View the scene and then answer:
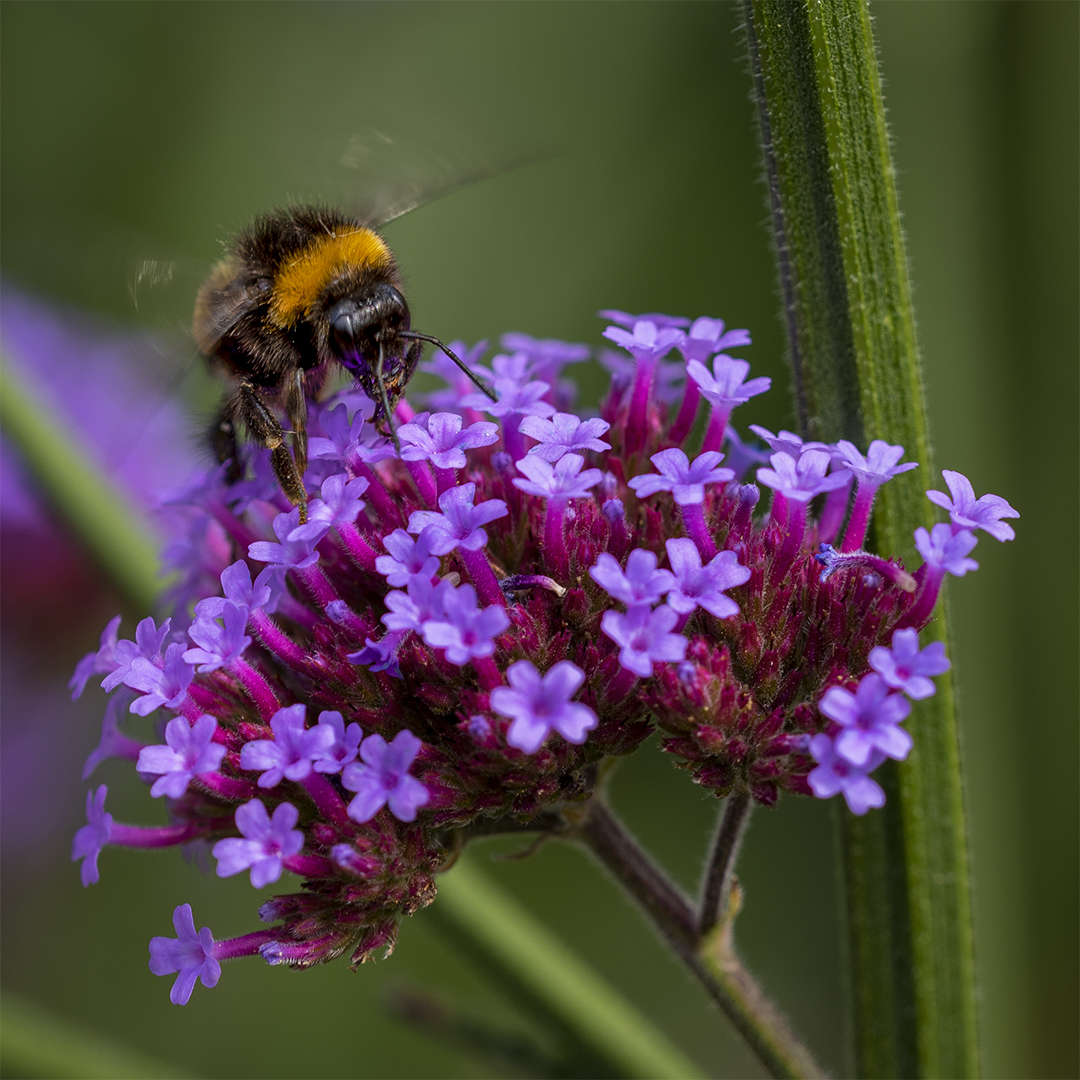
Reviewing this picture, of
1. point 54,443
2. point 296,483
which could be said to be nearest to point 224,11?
point 54,443

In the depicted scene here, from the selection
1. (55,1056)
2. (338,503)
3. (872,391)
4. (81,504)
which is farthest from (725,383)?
(55,1056)

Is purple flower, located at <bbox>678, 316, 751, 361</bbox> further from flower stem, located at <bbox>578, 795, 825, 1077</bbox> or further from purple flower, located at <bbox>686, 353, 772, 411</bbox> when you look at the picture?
flower stem, located at <bbox>578, 795, 825, 1077</bbox>

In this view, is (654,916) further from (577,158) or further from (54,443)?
(577,158)

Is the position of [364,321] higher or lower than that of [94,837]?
higher

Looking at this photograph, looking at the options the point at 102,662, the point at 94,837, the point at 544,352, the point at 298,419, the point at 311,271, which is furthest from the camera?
Result: the point at 544,352

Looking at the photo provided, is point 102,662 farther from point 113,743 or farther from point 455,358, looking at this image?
point 455,358
